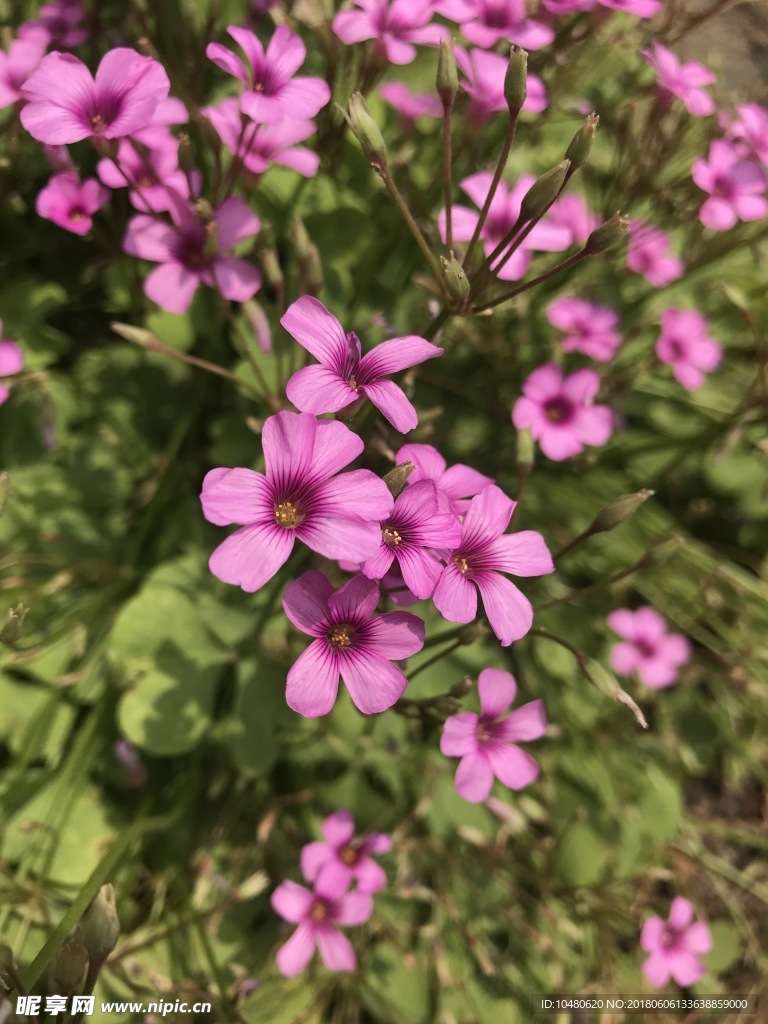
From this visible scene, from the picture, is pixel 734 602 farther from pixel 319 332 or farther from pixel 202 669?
pixel 319 332

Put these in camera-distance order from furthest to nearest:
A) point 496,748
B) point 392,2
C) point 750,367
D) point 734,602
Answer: point 750,367 → point 734,602 → point 392,2 → point 496,748

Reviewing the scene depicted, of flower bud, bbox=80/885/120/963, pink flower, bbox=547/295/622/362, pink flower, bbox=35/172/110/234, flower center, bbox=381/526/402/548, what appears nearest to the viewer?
flower bud, bbox=80/885/120/963

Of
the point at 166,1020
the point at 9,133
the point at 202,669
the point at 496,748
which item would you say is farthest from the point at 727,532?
the point at 9,133

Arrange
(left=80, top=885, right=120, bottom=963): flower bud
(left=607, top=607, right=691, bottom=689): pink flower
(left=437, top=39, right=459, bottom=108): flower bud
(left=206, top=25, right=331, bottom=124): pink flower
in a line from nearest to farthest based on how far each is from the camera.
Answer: (left=80, top=885, right=120, bottom=963): flower bud
(left=437, top=39, right=459, bottom=108): flower bud
(left=206, top=25, right=331, bottom=124): pink flower
(left=607, top=607, right=691, bottom=689): pink flower

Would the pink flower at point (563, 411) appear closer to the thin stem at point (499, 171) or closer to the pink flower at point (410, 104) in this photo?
the thin stem at point (499, 171)

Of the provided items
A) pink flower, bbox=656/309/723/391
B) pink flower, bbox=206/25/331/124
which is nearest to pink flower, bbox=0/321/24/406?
pink flower, bbox=206/25/331/124

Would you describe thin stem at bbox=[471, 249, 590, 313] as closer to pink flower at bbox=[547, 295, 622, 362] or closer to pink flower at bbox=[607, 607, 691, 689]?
pink flower at bbox=[547, 295, 622, 362]
